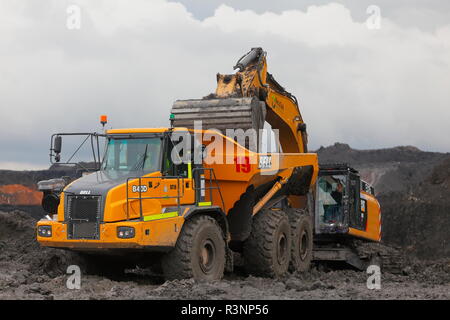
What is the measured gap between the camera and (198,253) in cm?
1143

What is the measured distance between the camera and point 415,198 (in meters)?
33.2

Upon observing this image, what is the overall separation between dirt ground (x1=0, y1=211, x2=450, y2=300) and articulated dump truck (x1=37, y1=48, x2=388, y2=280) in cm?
50

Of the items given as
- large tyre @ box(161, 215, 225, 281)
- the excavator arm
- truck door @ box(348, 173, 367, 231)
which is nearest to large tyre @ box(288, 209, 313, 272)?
truck door @ box(348, 173, 367, 231)

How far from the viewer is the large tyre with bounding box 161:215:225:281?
11148mm

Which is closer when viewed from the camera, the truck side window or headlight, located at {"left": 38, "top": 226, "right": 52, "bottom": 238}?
headlight, located at {"left": 38, "top": 226, "right": 52, "bottom": 238}

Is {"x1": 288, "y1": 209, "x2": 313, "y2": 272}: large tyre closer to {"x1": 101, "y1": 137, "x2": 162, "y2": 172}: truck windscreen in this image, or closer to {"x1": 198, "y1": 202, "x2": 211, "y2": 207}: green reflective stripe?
{"x1": 198, "y1": 202, "x2": 211, "y2": 207}: green reflective stripe

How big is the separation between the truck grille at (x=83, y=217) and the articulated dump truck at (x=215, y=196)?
16 mm

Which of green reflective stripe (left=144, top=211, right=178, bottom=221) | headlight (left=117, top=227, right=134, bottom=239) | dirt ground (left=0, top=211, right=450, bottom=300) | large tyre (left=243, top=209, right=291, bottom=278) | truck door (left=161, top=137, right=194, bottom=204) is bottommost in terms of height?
dirt ground (left=0, top=211, right=450, bottom=300)

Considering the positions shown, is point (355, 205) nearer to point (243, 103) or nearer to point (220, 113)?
point (243, 103)

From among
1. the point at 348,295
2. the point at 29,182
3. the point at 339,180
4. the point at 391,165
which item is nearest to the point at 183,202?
the point at 348,295

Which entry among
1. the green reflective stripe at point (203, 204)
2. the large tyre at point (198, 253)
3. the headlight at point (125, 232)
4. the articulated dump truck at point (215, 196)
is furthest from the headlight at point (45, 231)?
the green reflective stripe at point (203, 204)

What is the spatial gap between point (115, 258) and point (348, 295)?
409 centimetres

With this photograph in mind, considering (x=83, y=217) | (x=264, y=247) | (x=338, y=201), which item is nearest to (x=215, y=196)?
(x=264, y=247)

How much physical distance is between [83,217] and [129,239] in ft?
2.99
